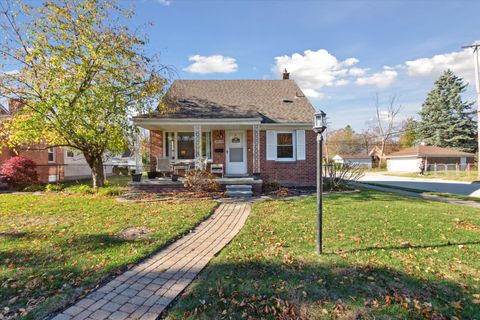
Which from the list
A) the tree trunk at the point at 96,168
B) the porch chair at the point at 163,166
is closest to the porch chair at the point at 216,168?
the porch chair at the point at 163,166

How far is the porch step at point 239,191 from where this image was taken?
9.79 meters

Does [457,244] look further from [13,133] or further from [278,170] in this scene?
[13,133]

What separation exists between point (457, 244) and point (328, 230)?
2.19 metres

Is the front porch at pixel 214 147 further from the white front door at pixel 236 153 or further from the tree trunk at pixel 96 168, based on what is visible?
the tree trunk at pixel 96 168

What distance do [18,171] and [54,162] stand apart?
596 centimetres

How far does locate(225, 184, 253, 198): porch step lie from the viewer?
979 centimetres

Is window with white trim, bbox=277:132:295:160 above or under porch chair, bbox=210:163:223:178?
above

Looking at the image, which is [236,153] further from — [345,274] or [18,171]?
[18,171]

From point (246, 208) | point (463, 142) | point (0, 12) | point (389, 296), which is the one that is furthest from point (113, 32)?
point (463, 142)

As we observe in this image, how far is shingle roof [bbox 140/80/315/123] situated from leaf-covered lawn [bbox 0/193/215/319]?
216 inches

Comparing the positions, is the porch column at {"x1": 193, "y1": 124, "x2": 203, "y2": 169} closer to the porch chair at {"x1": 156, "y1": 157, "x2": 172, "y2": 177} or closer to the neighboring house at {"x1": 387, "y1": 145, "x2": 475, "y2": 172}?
the porch chair at {"x1": 156, "y1": 157, "x2": 172, "y2": 177}

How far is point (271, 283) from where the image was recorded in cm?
320

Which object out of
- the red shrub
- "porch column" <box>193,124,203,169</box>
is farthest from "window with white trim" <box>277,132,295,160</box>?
the red shrub

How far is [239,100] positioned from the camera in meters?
14.3
